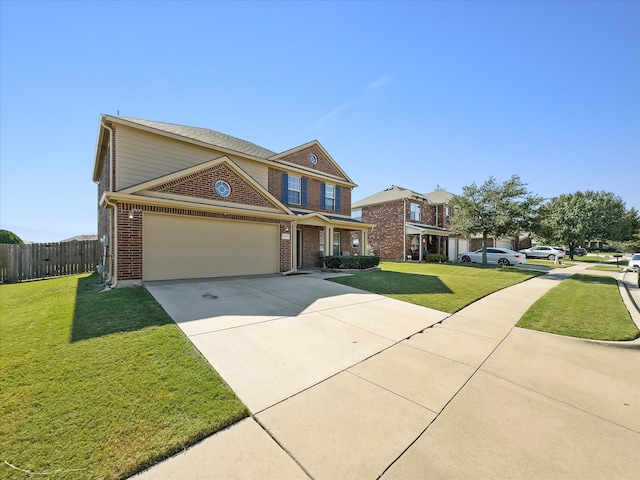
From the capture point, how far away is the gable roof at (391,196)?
24.4 m

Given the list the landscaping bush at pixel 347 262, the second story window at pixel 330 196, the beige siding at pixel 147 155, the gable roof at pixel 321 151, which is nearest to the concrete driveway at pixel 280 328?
the beige siding at pixel 147 155

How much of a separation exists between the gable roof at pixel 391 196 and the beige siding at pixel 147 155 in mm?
→ 17476

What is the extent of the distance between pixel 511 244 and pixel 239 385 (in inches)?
1740

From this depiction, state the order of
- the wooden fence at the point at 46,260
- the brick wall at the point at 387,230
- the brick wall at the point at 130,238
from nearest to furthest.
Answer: the brick wall at the point at 130,238 < the wooden fence at the point at 46,260 < the brick wall at the point at 387,230

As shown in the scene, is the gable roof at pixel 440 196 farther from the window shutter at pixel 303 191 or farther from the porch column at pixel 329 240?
the window shutter at pixel 303 191

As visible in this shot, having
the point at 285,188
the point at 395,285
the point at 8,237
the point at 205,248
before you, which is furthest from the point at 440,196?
the point at 8,237

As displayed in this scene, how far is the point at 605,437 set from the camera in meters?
2.64

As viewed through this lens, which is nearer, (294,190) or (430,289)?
(430,289)

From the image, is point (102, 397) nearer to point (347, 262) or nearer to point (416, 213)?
point (347, 262)

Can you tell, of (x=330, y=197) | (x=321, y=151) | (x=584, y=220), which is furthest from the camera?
(x=584, y=220)

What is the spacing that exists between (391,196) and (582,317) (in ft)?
64.6

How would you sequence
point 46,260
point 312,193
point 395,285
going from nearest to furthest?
point 395,285, point 46,260, point 312,193

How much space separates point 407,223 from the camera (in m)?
24.2

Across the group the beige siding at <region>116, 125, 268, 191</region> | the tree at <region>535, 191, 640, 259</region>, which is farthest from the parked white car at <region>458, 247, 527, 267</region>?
the beige siding at <region>116, 125, 268, 191</region>
